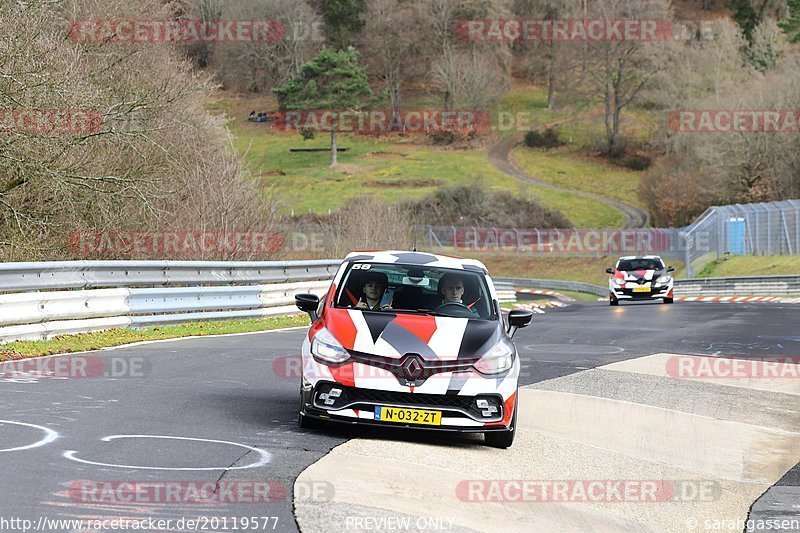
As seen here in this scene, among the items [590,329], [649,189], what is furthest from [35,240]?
[649,189]

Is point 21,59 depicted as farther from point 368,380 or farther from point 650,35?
point 650,35

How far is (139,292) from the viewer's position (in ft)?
59.0

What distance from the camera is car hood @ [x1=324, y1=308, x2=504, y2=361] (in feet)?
29.5

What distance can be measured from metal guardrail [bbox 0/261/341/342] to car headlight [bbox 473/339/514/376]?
304 inches

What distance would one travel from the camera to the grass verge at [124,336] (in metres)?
14.2

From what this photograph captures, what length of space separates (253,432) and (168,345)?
758 cm

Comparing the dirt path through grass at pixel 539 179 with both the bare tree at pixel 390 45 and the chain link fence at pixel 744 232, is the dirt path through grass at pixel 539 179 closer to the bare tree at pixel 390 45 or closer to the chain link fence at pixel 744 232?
the bare tree at pixel 390 45

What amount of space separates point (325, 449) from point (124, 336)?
901cm

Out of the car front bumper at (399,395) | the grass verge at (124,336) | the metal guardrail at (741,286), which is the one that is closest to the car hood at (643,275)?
the metal guardrail at (741,286)
